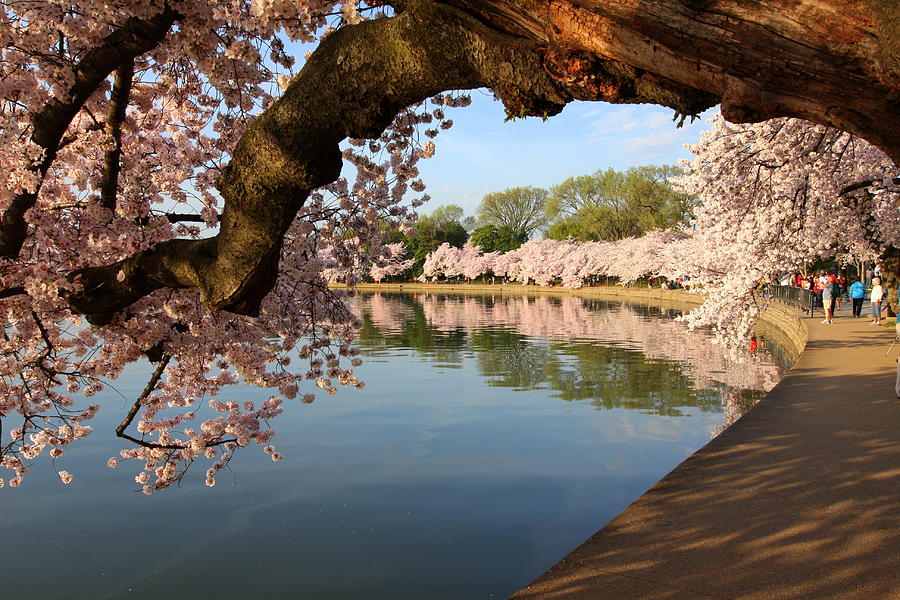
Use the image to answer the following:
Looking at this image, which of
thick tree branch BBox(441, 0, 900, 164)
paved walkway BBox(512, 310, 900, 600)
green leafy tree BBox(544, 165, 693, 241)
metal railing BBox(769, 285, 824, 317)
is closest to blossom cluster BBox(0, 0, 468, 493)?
thick tree branch BBox(441, 0, 900, 164)

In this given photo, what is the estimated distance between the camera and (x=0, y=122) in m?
3.99

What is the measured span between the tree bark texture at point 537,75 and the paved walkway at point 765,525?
331 centimetres

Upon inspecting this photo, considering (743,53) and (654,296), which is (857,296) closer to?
(654,296)

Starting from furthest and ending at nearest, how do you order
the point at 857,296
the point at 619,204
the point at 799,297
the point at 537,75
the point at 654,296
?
the point at 619,204 < the point at 654,296 < the point at 799,297 < the point at 857,296 < the point at 537,75

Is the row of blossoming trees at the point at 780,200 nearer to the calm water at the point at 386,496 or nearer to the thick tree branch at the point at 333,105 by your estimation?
the calm water at the point at 386,496

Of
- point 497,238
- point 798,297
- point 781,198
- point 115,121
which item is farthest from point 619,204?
point 115,121

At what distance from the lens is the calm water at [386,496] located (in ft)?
24.9

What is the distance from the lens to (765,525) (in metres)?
5.73

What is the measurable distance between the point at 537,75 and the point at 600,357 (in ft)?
69.6

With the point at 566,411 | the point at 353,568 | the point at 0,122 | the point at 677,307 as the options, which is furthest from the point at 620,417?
the point at 677,307

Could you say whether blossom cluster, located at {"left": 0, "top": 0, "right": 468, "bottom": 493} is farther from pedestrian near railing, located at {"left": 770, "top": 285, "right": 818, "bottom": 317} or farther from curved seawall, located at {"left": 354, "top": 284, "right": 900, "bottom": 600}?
pedestrian near railing, located at {"left": 770, "top": 285, "right": 818, "bottom": 317}

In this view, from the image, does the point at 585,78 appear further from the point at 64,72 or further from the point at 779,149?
the point at 779,149

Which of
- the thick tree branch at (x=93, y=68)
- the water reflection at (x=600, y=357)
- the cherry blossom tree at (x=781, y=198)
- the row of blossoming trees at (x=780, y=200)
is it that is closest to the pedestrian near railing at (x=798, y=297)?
the water reflection at (x=600, y=357)

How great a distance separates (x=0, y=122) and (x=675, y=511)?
6.08 meters
